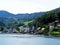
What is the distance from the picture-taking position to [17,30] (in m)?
163

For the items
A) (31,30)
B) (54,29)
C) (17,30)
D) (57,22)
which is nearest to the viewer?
(54,29)

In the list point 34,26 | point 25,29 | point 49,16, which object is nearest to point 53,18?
point 49,16

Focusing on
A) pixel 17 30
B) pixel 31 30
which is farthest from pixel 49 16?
pixel 17 30

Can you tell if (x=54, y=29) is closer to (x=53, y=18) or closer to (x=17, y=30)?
(x=53, y=18)

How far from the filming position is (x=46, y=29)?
13025 cm

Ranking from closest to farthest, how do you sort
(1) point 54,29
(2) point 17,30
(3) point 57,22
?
(1) point 54,29 → (3) point 57,22 → (2) point 17,30

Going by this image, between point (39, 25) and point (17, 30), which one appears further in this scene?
point (17, 30)

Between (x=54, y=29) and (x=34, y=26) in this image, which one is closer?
(x=54, y=29)

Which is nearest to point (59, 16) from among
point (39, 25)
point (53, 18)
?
point (53, 18)

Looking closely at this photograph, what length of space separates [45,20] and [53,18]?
16.2 feet

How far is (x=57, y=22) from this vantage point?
14212 cm

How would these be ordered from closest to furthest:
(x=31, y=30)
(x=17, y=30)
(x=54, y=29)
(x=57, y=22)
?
(x=54, y=29) → (x=57, y=22) → (x=31, y=30) → (x=17, y=30)

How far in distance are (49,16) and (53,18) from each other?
335 cm

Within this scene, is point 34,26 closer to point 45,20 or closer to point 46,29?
point 45,20
